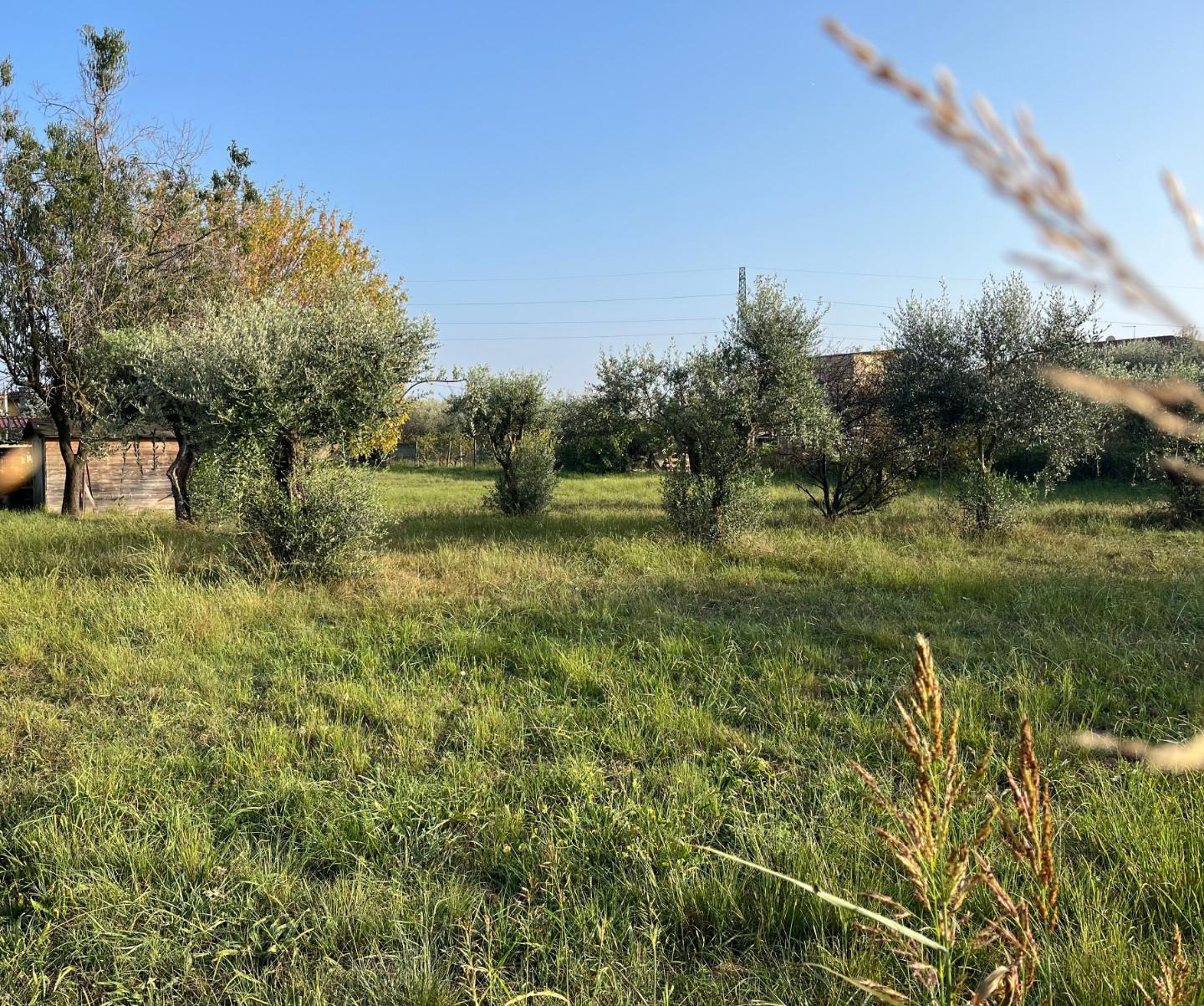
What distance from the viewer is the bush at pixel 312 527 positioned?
8781 millimetres

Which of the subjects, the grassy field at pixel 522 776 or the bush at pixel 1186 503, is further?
the bush at pixel 1186 503

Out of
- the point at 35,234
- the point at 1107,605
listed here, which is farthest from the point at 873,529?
the point at 35,234

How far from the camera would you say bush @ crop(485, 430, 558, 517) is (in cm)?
1584

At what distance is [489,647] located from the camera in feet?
19.8

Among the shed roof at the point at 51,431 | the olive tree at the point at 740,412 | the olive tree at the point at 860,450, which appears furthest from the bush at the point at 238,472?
the olive tree at the point at 860,450

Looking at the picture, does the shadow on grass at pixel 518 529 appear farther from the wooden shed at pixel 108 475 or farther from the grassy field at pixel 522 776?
the wooden shed at pixel 108 475

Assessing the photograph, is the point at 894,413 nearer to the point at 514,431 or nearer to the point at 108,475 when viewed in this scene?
the point at 514,431

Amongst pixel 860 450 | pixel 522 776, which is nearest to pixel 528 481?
pixel 860 450

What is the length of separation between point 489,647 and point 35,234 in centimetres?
1572

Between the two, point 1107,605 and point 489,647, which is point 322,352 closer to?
point 489,647

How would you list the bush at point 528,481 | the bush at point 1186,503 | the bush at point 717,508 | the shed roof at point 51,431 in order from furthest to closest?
1. the shed roof at point 51,431
2. the bush at point 528,481
3. the bush at point 1186,503
4. the bush at point 717,508

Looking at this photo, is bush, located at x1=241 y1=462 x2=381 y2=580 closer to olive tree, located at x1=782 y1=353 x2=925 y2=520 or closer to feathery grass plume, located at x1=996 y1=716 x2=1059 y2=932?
olive tree, located at x1=782 y1=353 x2=925 y2=520

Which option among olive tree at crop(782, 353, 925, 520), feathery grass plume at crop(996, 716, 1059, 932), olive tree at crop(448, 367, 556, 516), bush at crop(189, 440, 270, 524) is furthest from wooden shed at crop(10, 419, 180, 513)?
feathery grass plume at crop(996, 716, 1059, 932)

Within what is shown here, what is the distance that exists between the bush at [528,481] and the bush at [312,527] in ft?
21.1
